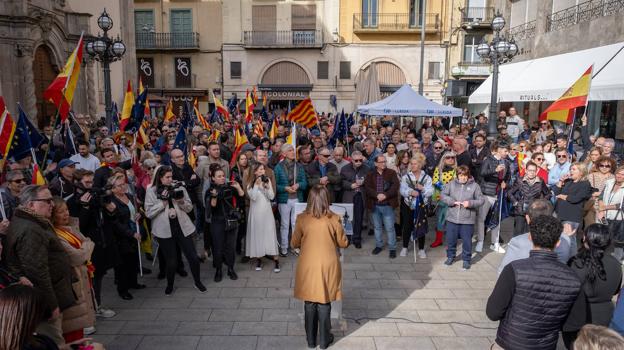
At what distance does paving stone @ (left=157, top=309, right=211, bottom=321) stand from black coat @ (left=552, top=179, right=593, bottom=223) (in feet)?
18.7

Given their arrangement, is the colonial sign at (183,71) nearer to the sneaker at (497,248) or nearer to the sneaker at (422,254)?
the sneaker at (422,254)

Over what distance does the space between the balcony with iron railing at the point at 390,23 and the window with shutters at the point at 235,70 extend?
829cm

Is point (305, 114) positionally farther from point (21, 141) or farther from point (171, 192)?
point (21, 141)

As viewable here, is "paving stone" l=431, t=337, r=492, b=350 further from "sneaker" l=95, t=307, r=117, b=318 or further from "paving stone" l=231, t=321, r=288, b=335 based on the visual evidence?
"sneaker" l=95, t=307, r=117, b=318

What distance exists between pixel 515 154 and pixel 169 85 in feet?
93.5

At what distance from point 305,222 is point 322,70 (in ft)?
91.1

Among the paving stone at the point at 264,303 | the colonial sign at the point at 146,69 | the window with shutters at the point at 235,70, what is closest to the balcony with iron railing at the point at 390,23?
the window with shutters at the point at 235,70

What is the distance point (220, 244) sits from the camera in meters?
6.69

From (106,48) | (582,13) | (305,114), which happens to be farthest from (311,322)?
(582,13)

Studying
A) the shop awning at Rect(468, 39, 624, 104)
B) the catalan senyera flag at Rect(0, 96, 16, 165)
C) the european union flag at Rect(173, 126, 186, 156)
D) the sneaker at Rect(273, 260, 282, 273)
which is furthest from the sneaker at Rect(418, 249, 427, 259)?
the shop awning at Rect(468, 39, 624, 104)

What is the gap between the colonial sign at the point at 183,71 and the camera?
32.6 m

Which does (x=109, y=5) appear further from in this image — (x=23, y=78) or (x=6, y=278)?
(x=6, y=278)

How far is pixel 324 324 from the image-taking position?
4.68 metres

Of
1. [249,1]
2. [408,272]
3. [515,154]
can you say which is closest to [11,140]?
[408,272]
